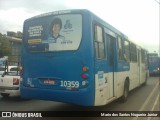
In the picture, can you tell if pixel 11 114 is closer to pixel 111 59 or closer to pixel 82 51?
pixel 82 51

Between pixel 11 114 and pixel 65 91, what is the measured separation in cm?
148

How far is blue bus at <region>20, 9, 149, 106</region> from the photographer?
7.14m

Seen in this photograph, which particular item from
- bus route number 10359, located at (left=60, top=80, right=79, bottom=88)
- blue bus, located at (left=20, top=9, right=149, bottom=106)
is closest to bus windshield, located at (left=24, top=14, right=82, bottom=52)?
blue bus, located at (left=20, top=9, right=149, bottom=106)

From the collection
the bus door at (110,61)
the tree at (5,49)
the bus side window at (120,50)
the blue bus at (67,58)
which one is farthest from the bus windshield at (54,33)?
the bus side window at (120,50)

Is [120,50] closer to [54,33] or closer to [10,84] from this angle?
[54,33]

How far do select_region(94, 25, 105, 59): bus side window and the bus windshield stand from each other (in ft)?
1.58

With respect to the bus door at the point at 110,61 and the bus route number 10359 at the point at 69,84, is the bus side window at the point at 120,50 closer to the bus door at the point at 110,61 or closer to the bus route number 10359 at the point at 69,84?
the bus door at the point at 110,61

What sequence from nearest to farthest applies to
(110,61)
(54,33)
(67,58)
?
(67,58) < (54,33) < (110,61)

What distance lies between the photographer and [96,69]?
7.37 m

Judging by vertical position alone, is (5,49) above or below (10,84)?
above

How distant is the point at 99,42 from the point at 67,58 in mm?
1012

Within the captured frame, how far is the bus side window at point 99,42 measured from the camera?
7.53 m

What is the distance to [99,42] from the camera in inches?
306

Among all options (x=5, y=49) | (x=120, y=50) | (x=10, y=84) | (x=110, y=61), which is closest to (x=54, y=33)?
(x=110, y=61)
